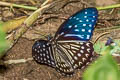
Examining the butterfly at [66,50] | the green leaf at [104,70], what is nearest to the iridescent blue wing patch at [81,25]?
the butterfly at [66,50]

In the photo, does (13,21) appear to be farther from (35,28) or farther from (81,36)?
(81,36)

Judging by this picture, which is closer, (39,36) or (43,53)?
(43,53)

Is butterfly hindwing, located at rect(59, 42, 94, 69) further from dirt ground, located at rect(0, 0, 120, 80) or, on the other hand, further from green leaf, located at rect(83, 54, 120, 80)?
green leaf, located at rect(83, 54, 120, 80)

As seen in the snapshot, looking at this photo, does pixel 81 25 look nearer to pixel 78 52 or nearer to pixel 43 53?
pixel 78 52

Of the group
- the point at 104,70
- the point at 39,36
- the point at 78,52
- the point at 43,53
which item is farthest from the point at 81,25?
the point at 104,70

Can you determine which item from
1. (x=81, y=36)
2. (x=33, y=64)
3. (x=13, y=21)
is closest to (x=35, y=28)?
(x=13, y=21)

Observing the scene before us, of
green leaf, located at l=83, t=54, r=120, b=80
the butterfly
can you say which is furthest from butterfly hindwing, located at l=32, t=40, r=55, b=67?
green leaf, located at l=83, t=54, r=120, b=80

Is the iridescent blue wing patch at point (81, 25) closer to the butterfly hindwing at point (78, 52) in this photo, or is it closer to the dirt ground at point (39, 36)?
the butterfly hindwing at point (78, 52)
